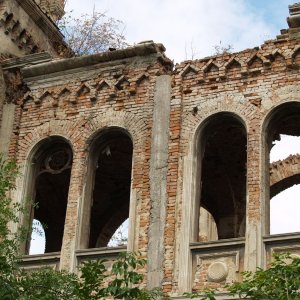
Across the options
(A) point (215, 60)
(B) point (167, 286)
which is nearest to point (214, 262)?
(B) point (167, 286)

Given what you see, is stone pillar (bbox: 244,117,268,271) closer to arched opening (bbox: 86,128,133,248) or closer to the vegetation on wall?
the vegetation on wall

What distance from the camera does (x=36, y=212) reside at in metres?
18.5

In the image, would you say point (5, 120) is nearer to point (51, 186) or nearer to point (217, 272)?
point (51, 186)

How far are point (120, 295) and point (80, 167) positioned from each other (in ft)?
14.6

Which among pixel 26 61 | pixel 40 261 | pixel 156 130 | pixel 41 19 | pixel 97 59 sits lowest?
pixel 40 261

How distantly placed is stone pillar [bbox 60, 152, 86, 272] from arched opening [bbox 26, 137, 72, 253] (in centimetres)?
50

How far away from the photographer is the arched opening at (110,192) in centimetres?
1672

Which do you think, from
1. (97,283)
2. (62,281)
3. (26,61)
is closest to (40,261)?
(62,281)

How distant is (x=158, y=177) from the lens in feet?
42.8

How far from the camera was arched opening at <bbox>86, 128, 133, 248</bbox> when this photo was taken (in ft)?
54.9

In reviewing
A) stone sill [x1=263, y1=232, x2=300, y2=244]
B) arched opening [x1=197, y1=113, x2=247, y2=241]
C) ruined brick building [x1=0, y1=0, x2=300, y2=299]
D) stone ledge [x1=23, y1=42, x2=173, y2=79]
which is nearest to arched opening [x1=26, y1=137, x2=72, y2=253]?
ruined brick building [x1=0, y1=0, x2=300, y2=299]

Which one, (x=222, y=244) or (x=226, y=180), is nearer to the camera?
(x=222, y=244)

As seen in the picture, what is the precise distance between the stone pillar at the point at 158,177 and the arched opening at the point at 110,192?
2.14m

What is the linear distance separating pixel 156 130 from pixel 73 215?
6.38 ft
